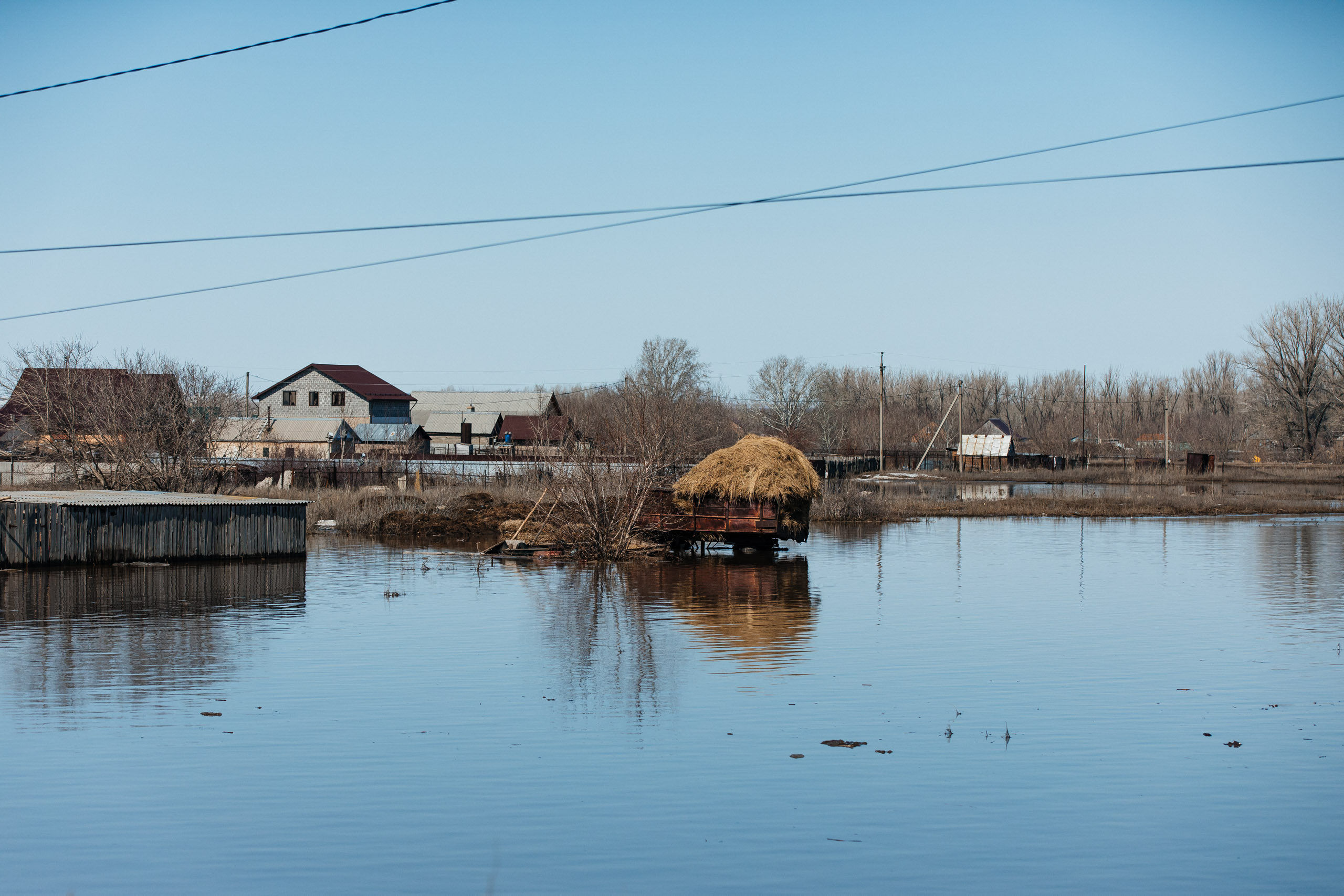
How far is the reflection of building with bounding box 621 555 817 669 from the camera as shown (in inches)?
690

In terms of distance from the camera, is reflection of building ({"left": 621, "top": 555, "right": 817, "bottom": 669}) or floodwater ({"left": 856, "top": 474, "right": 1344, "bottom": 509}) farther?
floodwater ({"left": 856, "top": 474, "right": 1344, "bottom": 509})

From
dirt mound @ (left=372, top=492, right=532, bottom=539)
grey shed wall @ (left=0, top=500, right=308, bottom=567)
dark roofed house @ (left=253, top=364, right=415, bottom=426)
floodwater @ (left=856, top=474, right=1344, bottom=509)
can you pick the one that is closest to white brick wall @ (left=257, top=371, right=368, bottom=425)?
dark roofed house @ (left=253, top=364, right=415, bottom=426)

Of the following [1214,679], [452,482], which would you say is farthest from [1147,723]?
[452,482]

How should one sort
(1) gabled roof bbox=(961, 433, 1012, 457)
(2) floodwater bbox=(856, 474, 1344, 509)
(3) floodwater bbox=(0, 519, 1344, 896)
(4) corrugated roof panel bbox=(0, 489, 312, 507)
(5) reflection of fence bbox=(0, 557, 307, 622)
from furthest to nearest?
(1) gabled roof bbox=(961, 433, 1012, 457), (2) floodwater bbox=(856, 474, 1344, 509), (4) corrugated roof panel bbox=(0, 489, 312, 507), (5) reflection of fence bbox=(0, 557, 307, 622), (3) floodwater bbox=(0, 519, 1344, 896)

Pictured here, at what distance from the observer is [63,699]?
1324 centimetres

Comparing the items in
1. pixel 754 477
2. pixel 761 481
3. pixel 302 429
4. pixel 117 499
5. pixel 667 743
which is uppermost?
pixel 302 429

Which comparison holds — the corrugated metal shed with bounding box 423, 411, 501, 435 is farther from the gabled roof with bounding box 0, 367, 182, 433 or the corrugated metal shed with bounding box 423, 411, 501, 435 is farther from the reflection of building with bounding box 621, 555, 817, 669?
→ the reflection of building with bounding box 621, 555, 817, 669

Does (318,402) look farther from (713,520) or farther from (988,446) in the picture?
(713,520)

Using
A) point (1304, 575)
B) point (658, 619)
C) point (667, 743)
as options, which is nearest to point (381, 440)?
point (658, 619)

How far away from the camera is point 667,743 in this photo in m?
11.5

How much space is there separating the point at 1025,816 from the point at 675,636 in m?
9.48

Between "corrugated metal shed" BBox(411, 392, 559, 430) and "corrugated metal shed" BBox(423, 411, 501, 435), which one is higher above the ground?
"corrugated metal shed" BBox(411, 392, 559, 430)

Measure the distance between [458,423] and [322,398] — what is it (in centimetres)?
1533

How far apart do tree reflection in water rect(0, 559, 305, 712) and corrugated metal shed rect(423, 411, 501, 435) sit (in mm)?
80103
